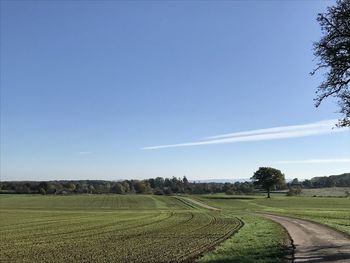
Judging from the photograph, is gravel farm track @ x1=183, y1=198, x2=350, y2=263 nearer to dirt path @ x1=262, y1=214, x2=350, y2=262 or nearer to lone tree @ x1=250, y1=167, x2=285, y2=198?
dirt path @ x1=262, y1=214, x2=350, y2=262

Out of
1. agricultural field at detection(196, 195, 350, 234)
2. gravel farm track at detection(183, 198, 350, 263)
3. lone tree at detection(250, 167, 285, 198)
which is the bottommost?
gravel farm track at detection(183, 198, 350, 263)

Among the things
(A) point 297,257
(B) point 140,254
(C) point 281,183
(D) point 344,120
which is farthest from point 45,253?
(C) point 281,183

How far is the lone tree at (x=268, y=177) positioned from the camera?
157 metres

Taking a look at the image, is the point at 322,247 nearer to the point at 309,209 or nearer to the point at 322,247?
the point at 322,247

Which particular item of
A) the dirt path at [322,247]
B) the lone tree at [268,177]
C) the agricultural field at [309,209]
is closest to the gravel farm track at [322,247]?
the dirt path at [322,247]

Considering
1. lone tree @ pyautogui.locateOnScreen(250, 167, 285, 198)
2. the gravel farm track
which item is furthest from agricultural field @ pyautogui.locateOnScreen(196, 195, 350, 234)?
lone tree @ pyautogui.locateOnScreen(250, 167, 285, 198)

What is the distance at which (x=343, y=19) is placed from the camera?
24.8 m

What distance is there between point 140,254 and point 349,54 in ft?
47.0

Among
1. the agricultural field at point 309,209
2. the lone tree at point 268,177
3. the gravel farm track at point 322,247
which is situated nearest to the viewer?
the gravel farm track at point 322,247

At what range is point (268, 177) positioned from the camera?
157500 millimetres

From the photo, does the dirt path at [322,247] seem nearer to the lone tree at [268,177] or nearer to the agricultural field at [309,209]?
the agricultural field at [309,209]

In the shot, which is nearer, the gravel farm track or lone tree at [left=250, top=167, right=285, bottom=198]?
the gravel farm track

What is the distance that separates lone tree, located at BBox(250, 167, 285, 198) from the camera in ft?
515

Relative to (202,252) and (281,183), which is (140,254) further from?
(281,183)
